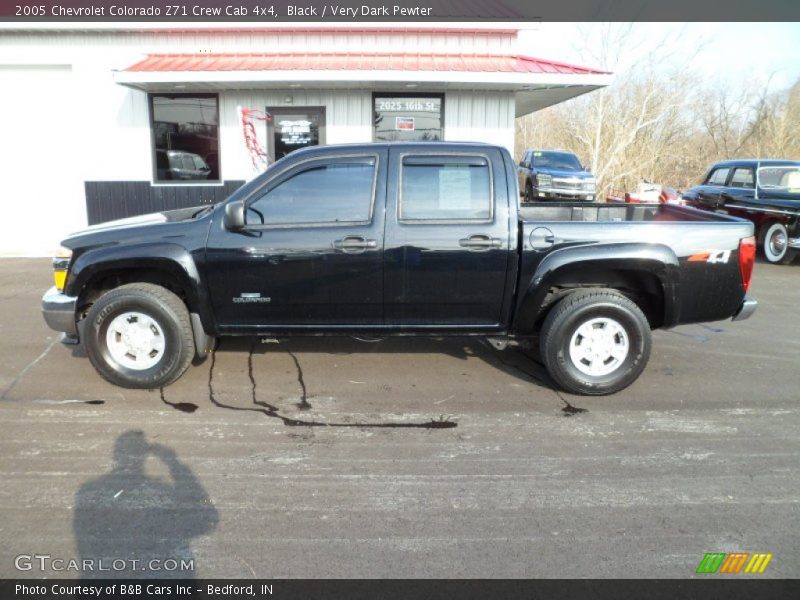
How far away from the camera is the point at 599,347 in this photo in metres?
4.90

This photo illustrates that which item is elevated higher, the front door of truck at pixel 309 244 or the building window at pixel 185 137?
the building window at pixel 185 137

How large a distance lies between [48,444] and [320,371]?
2.17 metres

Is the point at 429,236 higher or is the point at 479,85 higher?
the point at 479,85

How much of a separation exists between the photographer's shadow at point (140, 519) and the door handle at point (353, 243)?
6.30ft

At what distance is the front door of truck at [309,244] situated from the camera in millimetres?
4777

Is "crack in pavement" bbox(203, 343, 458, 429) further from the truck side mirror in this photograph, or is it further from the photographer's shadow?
the truck side mirror

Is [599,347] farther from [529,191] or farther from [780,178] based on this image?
[529,191]

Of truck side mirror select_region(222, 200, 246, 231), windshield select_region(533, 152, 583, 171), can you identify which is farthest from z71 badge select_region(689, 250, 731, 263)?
windshield select_region(533, 152, 583, 171)

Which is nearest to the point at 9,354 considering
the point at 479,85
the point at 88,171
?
the point at 88,171

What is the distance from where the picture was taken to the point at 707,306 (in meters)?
4.94

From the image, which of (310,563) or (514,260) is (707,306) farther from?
(310,563)

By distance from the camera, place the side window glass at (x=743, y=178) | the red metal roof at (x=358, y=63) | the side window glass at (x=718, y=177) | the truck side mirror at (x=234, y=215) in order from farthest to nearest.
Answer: the side window glass at (x=718, y=177), the side window glass at (x=743, y=178), the red metal roof at (x=358, y=63), the truck side mirror at (x=234, y=215)

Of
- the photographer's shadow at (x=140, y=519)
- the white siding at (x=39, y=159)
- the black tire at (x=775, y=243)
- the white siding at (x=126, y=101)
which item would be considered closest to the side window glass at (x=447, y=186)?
the photographer's shadow at (x=140, y=519)

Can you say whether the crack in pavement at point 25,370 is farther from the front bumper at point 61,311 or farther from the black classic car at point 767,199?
the black classic car at point 767,199
